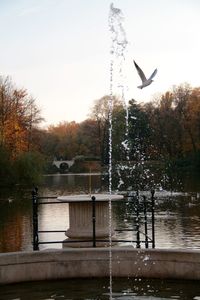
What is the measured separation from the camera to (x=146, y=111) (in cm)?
8906

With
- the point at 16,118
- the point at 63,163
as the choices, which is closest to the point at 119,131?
the point at 16,118

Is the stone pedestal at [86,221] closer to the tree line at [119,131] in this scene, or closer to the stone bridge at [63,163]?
the tree line at [119,131]

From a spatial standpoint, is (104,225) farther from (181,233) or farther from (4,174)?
(4,174)

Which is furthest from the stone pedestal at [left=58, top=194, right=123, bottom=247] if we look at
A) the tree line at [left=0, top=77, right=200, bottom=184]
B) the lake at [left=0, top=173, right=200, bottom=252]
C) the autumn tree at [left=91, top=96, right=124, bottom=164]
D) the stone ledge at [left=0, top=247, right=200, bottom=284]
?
the autumn tree at [left=91, top=96, right=124, bottom=164]

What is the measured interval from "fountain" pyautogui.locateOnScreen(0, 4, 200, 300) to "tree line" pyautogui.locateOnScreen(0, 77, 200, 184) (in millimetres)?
39643

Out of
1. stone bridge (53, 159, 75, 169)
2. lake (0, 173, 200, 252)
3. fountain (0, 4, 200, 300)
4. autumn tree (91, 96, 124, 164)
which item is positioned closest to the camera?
fountain (0, 4, 200, 300)

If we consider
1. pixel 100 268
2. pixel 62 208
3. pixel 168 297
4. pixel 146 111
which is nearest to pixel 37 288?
pixel 100 268

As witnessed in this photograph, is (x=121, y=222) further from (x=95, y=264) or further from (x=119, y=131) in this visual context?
(x=119, y=131)

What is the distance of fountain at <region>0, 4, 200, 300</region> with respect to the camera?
10.0 meters

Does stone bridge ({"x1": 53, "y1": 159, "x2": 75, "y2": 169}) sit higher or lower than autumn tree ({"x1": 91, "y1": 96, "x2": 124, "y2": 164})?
lower

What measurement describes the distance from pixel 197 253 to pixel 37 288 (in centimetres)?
289

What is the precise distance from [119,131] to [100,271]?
73.0 meters

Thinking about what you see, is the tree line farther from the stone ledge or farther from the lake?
the stone ledge

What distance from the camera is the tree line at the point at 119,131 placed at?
51469mm
